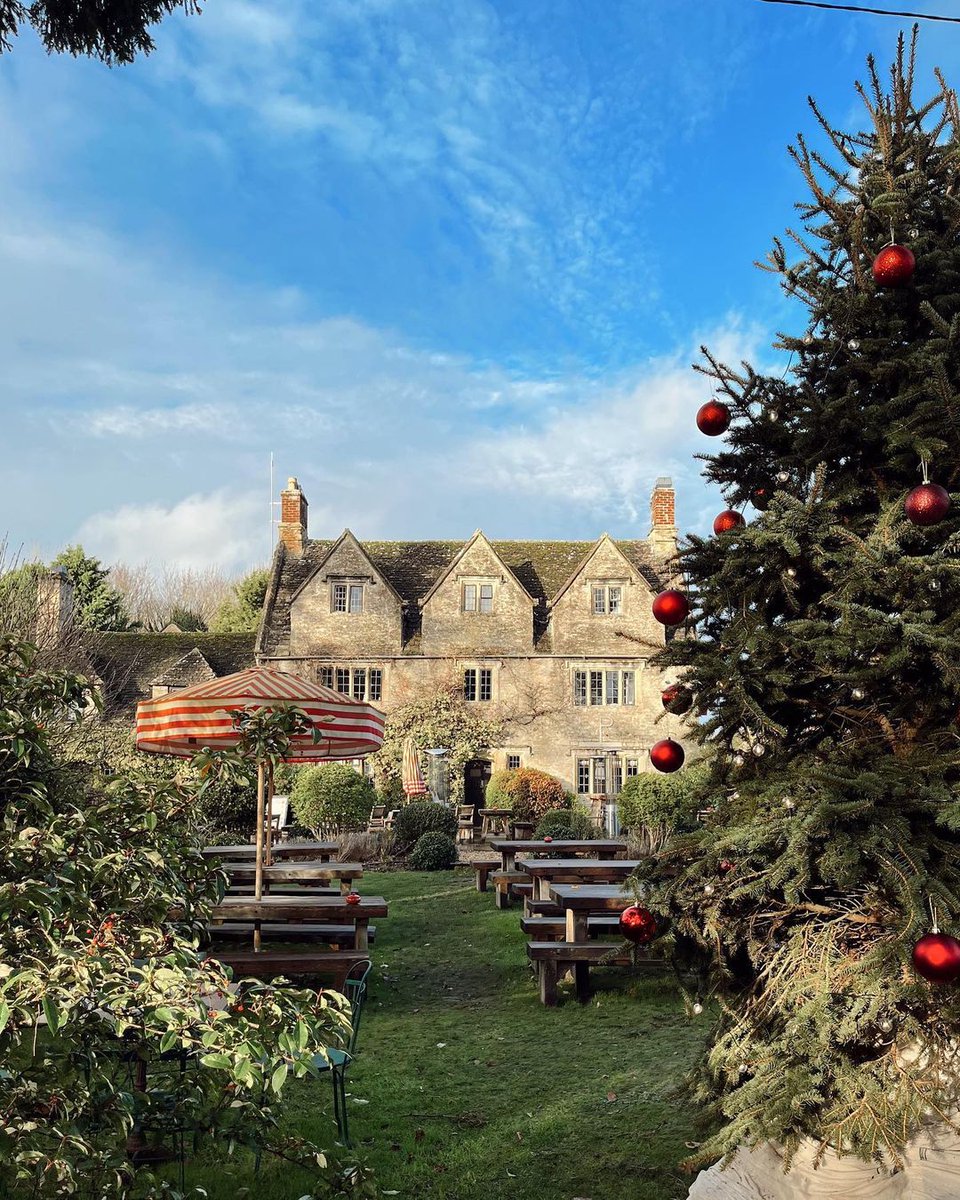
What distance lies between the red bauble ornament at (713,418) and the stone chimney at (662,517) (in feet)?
98.7

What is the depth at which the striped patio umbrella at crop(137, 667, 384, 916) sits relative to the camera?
390 inches

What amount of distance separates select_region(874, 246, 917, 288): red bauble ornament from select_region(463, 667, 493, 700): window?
2889 centimetres

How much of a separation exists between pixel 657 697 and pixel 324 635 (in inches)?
458

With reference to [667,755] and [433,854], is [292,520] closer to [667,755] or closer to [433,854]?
[433,854]

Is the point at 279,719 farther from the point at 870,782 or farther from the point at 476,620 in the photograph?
the point at 476,620

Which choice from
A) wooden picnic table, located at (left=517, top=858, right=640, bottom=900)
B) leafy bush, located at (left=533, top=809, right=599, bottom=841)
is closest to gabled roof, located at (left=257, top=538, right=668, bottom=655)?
leafy bush, located at (left=533, top=809, right=599, bottom=841)

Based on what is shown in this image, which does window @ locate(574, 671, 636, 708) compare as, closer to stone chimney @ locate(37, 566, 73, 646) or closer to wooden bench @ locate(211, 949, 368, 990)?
stone chimney @ locate(37, 566, 73, 646)

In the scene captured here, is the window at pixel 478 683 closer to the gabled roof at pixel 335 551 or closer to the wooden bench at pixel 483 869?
the gabled roof at pixel 335 551

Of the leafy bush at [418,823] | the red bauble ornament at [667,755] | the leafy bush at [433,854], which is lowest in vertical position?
the leafy bush at [433,854]

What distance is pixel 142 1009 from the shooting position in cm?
319

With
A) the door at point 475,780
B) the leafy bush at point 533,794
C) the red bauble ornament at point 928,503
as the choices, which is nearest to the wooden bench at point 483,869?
the leafy bush at point 533,794

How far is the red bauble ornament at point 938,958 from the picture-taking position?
353cm

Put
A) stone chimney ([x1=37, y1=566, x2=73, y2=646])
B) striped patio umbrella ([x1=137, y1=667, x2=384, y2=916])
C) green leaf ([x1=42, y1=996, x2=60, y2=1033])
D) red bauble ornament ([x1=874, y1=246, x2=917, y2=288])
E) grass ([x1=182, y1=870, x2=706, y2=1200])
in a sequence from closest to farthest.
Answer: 1. green leaf ([x1=42, y1=996, x2=60, y2=1033])
2. red bauble ornament ([x1=874, y1=246, x2=917, y2=288])
3. grass ([x1=182, y1=870, x2=706, y2=1200])
4. striped patio umbrella ([x1=137, y1=667, x2=384, y2=916])
5. stone chimney ([x1=37, y1=566, x2=73, y2=646])

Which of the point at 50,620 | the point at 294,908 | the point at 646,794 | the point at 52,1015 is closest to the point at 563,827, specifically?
the point at 646,794
